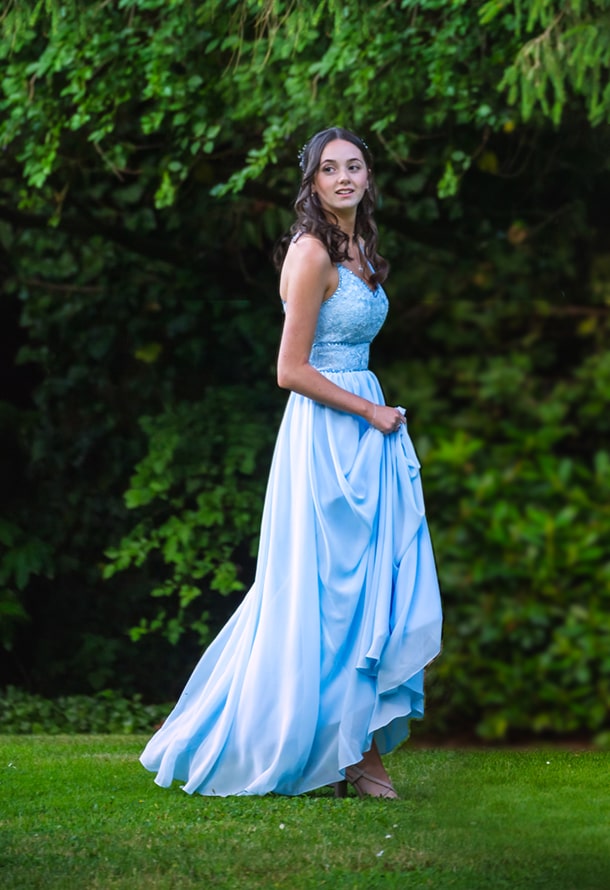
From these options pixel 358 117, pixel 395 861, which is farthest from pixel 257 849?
pixel 358 117

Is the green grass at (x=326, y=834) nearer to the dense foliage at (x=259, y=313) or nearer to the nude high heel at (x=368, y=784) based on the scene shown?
the nude high heel at (x=368, y=784)

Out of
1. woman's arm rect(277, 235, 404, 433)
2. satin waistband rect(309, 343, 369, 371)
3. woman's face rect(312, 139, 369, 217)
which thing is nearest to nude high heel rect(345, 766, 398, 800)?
woman's arm rect(277, 235, 404, 433)

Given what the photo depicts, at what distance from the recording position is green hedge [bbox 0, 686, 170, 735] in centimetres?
639

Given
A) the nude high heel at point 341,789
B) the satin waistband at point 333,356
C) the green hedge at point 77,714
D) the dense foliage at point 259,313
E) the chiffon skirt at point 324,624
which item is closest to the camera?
the chiffon skirt at point 324,624

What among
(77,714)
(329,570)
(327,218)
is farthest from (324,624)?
(77,714)

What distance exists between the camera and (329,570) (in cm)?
356

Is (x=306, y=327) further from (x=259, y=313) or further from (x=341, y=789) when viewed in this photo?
(x=259, y=313)

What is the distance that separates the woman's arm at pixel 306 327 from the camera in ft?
11.6

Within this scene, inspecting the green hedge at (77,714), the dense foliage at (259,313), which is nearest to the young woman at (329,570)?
the dense foliage at (259,313)

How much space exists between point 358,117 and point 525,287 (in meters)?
1.23

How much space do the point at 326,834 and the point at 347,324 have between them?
1.31m

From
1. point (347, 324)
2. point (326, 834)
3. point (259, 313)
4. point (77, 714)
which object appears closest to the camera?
point (326, 834)

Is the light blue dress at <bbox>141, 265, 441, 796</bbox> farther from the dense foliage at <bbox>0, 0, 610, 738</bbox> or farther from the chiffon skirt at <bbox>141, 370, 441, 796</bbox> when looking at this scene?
the dense foliage at <bbox>0, 0, 610, 738</bbox>

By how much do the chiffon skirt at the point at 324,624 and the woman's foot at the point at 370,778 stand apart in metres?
0.07
